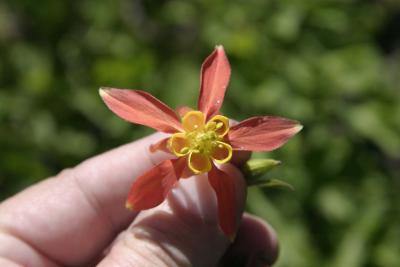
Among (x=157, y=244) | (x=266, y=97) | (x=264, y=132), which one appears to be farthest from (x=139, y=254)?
(x=266, y=97)

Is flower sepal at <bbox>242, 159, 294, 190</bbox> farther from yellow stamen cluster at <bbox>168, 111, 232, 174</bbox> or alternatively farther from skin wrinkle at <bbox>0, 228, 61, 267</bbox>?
skin wrinkle at <bbox>0, 228, 61, 267</bbox>

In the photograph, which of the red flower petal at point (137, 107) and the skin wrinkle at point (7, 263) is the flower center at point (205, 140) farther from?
the skin wrinkle at point (7, 263)

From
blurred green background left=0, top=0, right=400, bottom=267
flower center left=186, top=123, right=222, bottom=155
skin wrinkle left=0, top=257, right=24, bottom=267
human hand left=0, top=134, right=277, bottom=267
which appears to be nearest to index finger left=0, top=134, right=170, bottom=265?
human hand left=0, top=134, right=277, bottom=267

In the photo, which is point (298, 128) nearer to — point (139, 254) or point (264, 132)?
point (264, 132)

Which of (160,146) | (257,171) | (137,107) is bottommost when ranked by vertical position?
(257,171)

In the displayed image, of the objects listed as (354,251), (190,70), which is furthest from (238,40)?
(354,251)

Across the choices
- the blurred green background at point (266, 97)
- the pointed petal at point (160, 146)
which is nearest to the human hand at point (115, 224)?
the pointed petal at point (160, 146)
